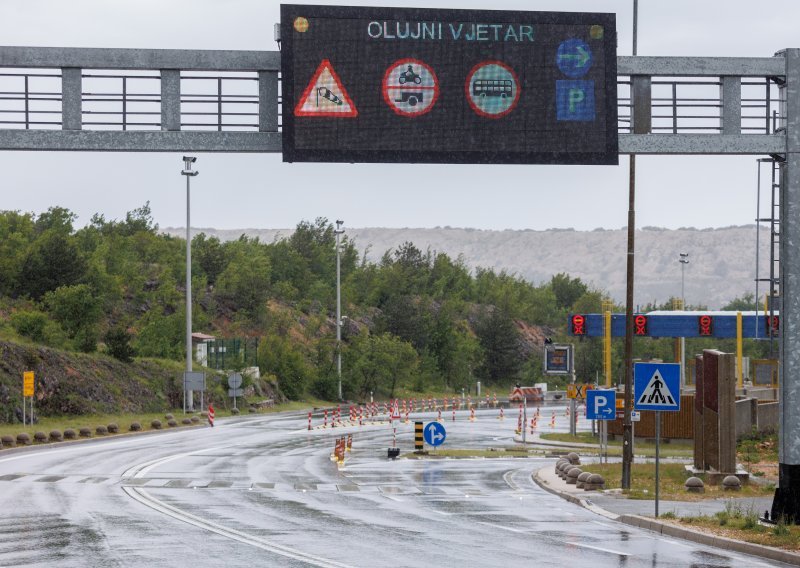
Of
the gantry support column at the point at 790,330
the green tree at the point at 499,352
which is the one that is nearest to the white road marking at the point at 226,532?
the gantry support column at the point at 790,330

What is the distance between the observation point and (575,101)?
853 inches

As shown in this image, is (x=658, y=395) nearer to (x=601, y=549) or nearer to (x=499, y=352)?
(x=601, y=549)

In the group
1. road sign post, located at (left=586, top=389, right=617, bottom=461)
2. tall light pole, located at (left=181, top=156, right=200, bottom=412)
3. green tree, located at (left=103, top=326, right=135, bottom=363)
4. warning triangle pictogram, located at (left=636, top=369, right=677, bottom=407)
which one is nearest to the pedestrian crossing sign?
warning triangle pictogram, located at (left=636, top=369, right=677, bottom=407)

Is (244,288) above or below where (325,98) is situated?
below

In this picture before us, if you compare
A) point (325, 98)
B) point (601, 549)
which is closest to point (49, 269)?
point (325, 98)

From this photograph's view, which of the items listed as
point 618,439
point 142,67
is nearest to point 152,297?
point 618,439

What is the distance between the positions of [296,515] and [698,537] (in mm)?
7816

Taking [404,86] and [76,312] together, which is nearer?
[404,86]

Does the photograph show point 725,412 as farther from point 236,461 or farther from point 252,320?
point 252,320

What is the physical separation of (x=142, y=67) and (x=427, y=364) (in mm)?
92384

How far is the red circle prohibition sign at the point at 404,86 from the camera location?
834 inches

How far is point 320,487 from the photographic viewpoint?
1297 inches

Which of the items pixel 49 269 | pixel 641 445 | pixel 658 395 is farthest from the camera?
pixel 49 269

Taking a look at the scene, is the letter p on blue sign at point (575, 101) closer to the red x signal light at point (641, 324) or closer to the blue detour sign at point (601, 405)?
the blue detour sign at point (601, 405)
